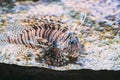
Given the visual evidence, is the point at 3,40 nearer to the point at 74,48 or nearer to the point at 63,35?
the point at 63,35

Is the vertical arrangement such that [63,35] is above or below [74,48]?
above

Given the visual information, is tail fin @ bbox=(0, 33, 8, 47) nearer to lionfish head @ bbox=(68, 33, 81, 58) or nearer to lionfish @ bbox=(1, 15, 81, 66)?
lionfish @ bbox=(1, 15, 81, 66)

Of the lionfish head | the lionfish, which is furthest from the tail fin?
the lionfish head

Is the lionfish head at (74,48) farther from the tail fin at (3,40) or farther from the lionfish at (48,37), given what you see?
the tail fin at (3,40)

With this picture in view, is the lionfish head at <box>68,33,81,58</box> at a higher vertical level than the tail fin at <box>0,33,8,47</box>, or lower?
lower

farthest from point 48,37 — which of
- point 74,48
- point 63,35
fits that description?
point 74,48

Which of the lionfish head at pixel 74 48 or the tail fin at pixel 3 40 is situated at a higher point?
the tail fin at pixel 3 40

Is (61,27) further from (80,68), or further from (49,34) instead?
(80,68)

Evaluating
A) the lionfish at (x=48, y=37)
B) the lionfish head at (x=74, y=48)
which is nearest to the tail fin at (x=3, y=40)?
the lionfish at (x=48, y=37)
